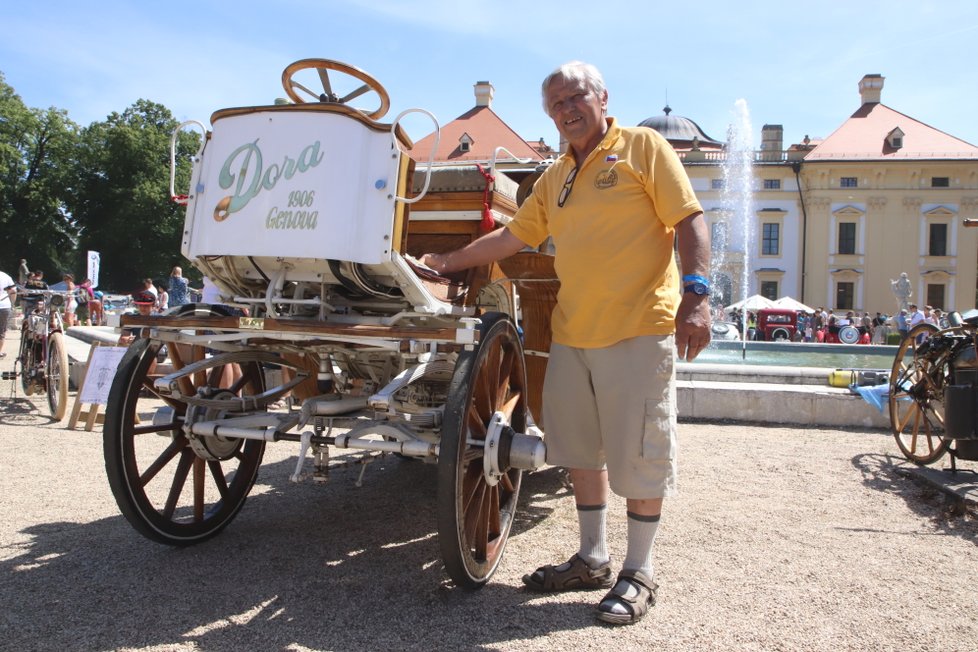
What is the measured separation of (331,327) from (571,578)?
1.40 m

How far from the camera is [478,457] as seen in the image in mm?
3080

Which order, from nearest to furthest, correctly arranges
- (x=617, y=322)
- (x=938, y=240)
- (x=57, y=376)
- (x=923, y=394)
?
1. (x=617, y=322)
2. (x=923, y=394)
3. (x=57, y=376)
4. (x=938, y=240)

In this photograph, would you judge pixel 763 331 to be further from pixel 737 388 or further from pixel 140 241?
pixel 140 241

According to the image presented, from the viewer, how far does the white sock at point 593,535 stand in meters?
3.24

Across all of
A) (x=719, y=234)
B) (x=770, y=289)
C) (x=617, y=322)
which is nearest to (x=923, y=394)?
(x=617, y=322)

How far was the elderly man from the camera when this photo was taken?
293 cm

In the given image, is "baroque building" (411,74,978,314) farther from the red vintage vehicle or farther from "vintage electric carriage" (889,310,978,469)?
"vintage electric carriage" (889,310,978,469)

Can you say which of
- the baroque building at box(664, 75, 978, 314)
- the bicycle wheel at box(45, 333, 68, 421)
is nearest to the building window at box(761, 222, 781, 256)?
the baroque building at box(664, 75, 978, 314)

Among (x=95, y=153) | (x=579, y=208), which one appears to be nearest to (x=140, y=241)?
(x=95, y=153)

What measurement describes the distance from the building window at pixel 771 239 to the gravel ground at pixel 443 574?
45.8 metres

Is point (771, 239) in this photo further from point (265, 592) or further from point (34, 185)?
point (265, 592)

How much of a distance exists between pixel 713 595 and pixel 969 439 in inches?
104

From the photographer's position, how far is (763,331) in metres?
32.6

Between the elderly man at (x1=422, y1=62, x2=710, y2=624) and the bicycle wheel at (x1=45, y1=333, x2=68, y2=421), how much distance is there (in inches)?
234
